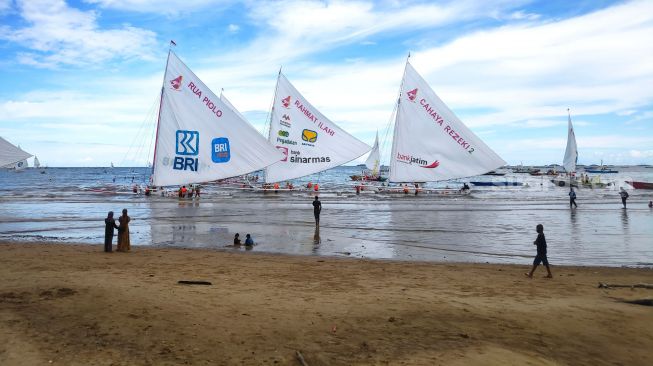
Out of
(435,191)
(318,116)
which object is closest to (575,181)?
(435,191)

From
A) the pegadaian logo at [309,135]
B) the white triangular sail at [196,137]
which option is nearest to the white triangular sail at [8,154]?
the white triangular sail at [196,137]

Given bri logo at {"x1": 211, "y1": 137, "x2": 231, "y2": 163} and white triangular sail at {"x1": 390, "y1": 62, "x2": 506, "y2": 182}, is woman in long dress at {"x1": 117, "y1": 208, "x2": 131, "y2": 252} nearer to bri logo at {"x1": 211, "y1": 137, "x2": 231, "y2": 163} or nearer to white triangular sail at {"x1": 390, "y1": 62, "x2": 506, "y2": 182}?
bri logo at {"x1": 211, "y1": 137, "x2": 231, "y2": 163}

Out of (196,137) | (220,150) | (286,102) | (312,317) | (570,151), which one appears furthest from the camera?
(570,151)

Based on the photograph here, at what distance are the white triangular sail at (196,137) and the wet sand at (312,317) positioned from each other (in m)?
20.7

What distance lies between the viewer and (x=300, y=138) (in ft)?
139

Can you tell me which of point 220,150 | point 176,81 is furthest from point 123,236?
point 176,81

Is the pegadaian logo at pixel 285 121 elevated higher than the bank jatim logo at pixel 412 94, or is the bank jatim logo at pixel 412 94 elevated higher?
the bank jatim logo at pixel 412 94

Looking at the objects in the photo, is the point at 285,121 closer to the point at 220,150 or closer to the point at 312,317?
the point at 220,150

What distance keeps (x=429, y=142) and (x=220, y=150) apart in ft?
53.0

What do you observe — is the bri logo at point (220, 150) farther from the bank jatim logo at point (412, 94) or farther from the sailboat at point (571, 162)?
the sailboat at point (571, 162)

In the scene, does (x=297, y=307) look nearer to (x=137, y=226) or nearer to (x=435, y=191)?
(x=137, y=226)

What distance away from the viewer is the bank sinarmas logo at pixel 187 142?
109ft

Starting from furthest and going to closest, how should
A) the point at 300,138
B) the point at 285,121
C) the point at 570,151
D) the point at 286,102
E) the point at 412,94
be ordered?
the point at 570,151 → the point at 300,138 → the point at 285,121 → the point at 286,102 → the point at 412,94

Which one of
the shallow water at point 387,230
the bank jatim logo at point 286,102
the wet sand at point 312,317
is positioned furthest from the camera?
the bank jatim logo at point 286,102
